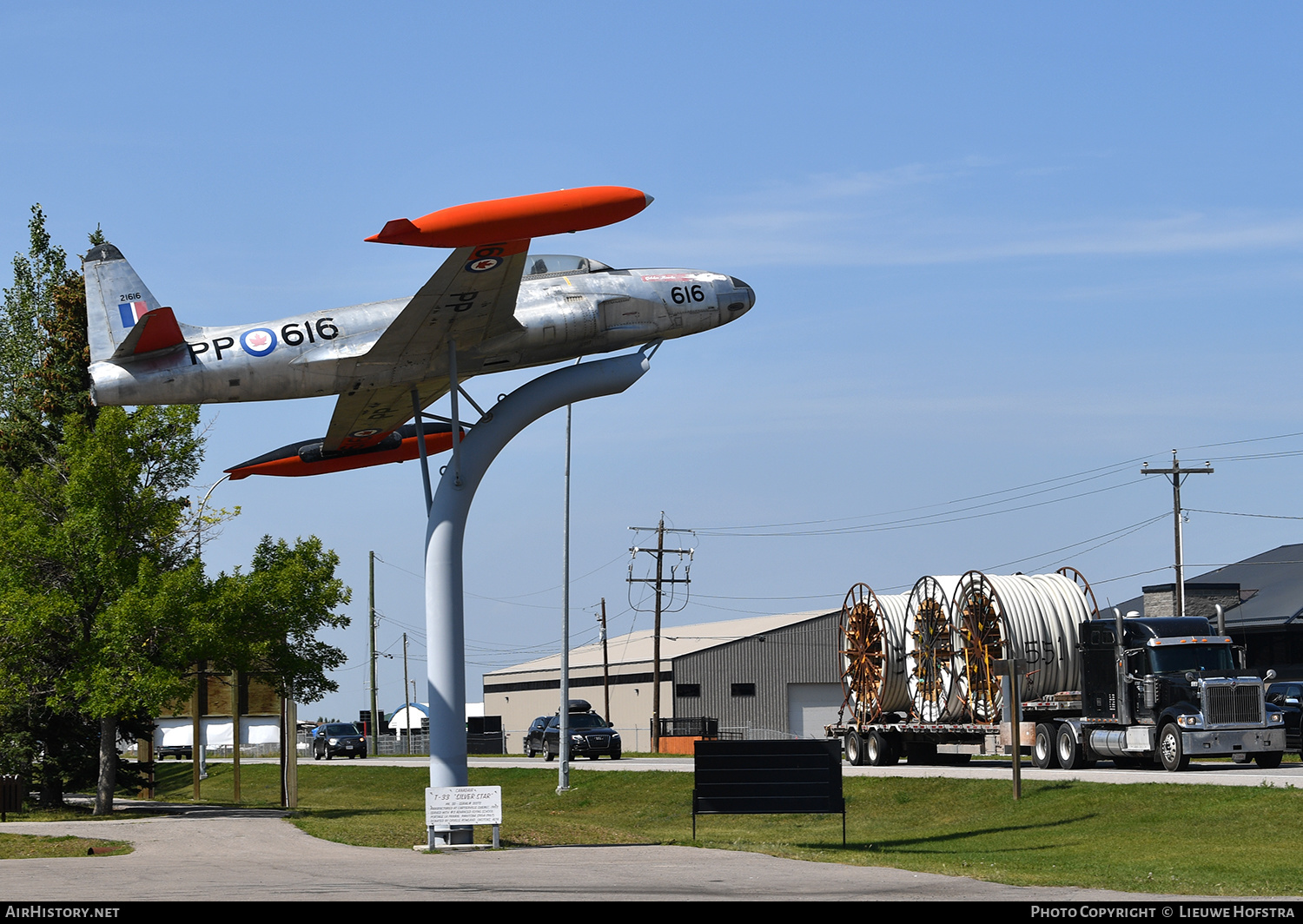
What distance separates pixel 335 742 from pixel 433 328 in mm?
43090

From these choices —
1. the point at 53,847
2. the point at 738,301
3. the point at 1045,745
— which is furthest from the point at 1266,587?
the point at 53,847

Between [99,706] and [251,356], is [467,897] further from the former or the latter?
[99,706]

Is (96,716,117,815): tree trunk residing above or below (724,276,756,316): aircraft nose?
below

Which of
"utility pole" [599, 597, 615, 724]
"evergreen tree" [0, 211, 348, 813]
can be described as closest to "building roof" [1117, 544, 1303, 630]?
"utility pole" [599, 597, 615, 724]

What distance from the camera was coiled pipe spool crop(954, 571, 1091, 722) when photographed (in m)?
28.2

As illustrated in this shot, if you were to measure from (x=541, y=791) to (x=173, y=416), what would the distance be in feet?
42.0

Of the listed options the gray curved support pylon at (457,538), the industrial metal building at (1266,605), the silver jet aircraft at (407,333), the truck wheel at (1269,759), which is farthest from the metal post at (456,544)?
the industrial metal building at (1266,605)

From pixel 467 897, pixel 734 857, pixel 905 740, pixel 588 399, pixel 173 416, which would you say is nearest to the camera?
pixel 467 897

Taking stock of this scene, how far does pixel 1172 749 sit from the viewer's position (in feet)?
82.5

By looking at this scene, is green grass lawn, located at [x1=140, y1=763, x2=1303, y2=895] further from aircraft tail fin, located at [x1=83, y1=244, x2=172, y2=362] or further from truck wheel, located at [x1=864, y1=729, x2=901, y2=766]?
aircraft tail fin, located at [x1=83, y1=244, x2=172, y2=362]

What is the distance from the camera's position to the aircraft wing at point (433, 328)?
53.1 feet

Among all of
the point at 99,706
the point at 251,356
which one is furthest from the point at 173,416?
the point at 251,356

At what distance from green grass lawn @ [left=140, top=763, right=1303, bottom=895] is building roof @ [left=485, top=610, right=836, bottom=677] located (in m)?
32.6

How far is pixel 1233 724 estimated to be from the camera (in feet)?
82.1
